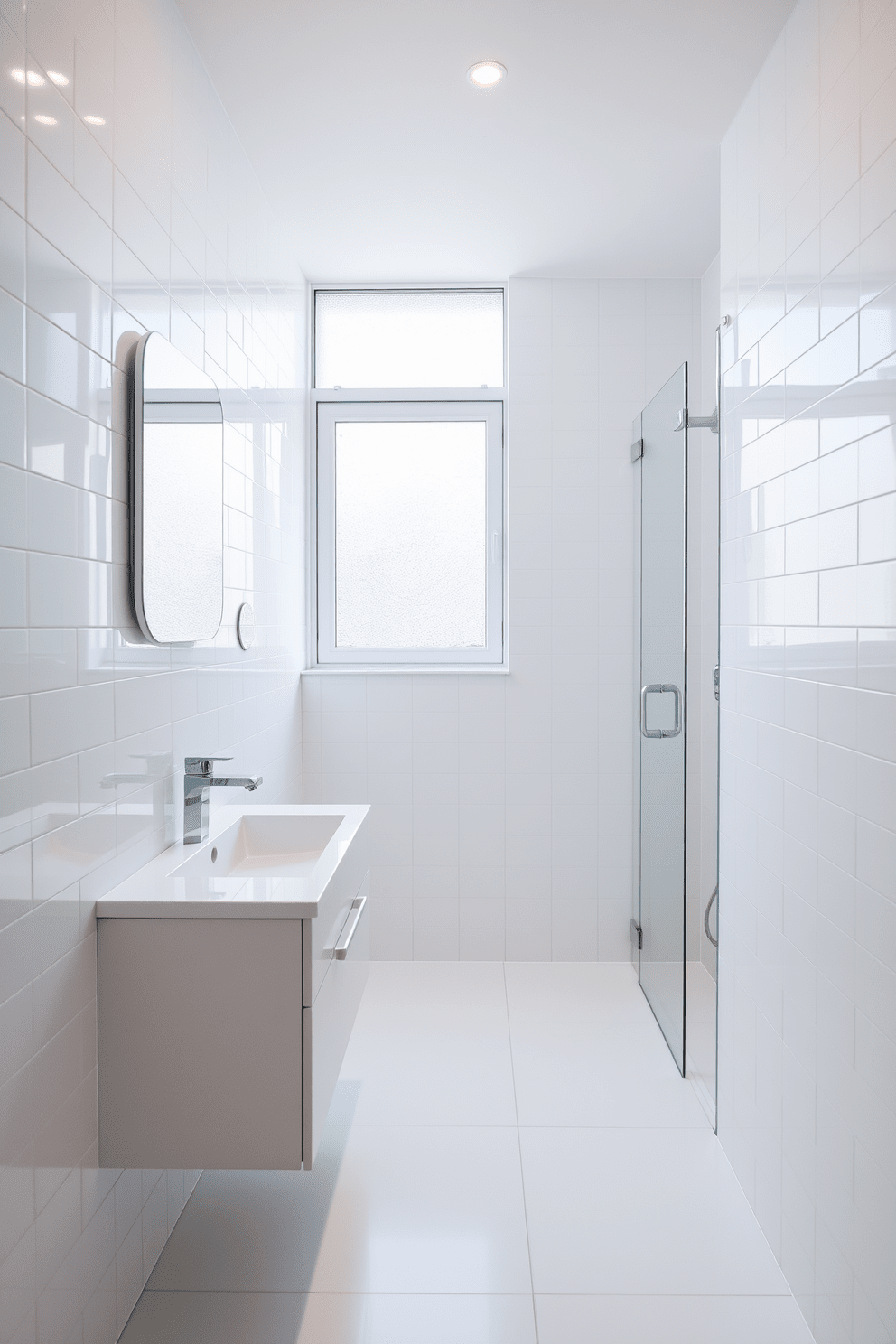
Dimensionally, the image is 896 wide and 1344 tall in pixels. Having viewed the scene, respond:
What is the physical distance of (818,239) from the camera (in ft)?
5.71

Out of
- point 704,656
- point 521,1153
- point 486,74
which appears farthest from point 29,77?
point 704,656

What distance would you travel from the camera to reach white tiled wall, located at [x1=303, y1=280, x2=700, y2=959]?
3533 millimetres

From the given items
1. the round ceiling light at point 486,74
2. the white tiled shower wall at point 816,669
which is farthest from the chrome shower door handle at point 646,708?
the round ceiling light at point 486,74

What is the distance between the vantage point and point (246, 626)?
2629 millimetres

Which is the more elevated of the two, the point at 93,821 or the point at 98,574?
the point at 98,574

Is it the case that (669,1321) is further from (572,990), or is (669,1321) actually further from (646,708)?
(646,708)

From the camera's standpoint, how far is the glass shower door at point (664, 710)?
2.70 m

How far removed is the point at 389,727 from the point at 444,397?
4.42ft

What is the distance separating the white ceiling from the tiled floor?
2.67 m

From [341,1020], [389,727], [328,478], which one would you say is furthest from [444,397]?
[341,1020]

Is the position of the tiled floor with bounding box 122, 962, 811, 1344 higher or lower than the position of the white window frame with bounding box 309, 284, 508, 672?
lower

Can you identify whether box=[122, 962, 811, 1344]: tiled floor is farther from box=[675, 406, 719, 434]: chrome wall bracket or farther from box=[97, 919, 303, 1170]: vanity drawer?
box=[675, 406, 719, 434]: chrome wall bracket

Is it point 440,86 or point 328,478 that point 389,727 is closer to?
point 328,478

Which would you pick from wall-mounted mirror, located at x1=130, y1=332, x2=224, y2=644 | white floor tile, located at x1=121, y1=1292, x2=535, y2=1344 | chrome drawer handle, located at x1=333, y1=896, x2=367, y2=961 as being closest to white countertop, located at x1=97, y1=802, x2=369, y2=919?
chrome drawer handle, located at x1=333, y1=896, x2=367, y2=961
